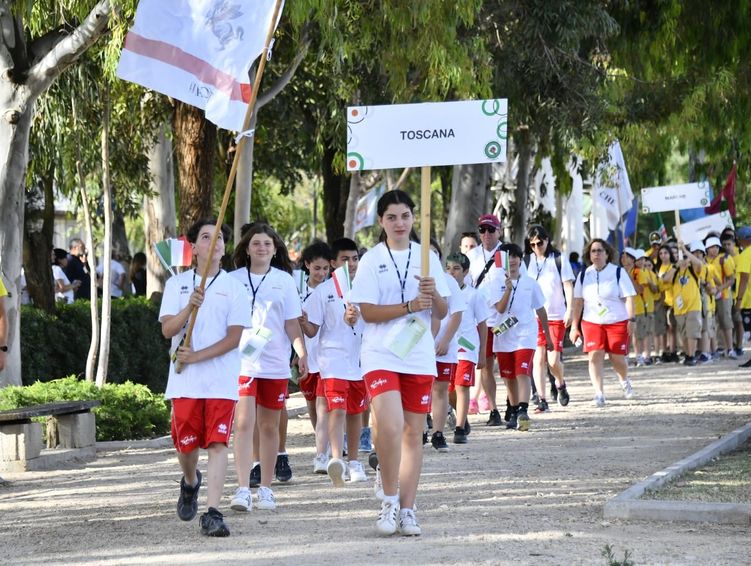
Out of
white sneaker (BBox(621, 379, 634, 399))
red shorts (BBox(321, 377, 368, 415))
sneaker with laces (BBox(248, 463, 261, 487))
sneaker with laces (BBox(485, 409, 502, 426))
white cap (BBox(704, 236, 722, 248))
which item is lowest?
sneaker with laces (BBox(248, 463, 261, 487))

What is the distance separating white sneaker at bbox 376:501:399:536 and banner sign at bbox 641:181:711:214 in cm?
1588

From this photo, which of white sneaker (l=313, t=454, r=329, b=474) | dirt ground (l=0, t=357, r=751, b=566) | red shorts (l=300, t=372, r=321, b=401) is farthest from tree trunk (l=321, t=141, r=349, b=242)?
white sneaker (l=313, t=454, r=329, b=474)

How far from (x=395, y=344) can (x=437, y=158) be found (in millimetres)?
1120

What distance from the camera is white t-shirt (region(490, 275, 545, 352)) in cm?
1457

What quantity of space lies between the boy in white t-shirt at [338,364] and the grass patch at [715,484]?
90.5 inches

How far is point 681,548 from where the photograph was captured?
768 centimetres

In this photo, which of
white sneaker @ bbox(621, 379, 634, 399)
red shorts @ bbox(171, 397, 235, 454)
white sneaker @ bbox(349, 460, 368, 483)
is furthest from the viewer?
white sneaker @ bbox(621, 379, 634, 399)

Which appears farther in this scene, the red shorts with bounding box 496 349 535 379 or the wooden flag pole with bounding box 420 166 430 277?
the red shorts with bounding box 496 349 535 379

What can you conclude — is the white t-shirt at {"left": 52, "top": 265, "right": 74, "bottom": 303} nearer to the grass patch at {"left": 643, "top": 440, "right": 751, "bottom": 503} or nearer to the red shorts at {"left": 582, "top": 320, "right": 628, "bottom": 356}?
the red shorts at {"left": 582, "top": 320, "right": 628, "bottom": 356}

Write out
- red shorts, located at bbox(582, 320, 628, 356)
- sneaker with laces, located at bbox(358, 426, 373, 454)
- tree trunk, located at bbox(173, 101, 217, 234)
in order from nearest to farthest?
1. sneaker with laces, located at bbox(358, 426, 373, 454)
2. red shorts, located at bbox(582, 320, 628, 356)
3. tree trunk, located at bbox(173, 101, 217, 234)

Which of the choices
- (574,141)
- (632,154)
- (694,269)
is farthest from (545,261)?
(632,154)

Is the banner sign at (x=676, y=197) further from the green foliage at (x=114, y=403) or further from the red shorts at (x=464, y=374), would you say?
the green foliage at (x=114, y=403)

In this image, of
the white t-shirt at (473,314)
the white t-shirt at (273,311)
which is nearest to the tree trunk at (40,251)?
the white t-shirt at (473,314)

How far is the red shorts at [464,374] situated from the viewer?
13.5 metres
